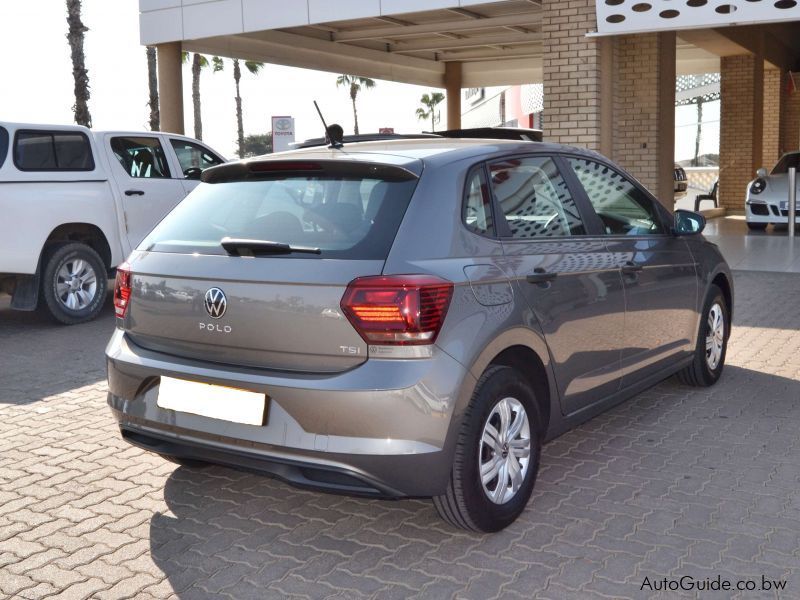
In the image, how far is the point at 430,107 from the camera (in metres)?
84.1

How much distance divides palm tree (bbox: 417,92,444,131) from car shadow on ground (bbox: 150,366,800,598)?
251 ft

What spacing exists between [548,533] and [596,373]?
101cm

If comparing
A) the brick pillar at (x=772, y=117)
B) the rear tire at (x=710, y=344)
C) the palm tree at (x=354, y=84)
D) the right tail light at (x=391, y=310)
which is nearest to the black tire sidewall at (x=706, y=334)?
the rear tire at (x=710, y=344)

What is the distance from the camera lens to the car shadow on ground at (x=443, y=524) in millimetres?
3529

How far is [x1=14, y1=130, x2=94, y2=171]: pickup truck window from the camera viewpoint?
8812 mm

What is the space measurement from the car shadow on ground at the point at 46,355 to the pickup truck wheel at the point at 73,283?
138 millimetres

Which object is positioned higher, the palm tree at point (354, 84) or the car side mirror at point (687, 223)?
the palm tree at point (354, 84)

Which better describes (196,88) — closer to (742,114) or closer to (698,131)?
(698,131)

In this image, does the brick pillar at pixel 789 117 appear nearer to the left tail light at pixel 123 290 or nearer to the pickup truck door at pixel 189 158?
the pickup truck door at pixel 189 158

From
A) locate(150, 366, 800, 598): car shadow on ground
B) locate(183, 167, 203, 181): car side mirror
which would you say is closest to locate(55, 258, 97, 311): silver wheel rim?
locate(183, 167, 203, 181): car side mirror

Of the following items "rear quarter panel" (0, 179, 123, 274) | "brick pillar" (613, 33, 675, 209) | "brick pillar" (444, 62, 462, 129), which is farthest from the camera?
"brick pillar" (444, 62, 462, 129)

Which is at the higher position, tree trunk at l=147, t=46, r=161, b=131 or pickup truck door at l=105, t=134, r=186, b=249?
tree trunk at l=147, t=46, r=161, b=131

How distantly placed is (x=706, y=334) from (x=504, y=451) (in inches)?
109
